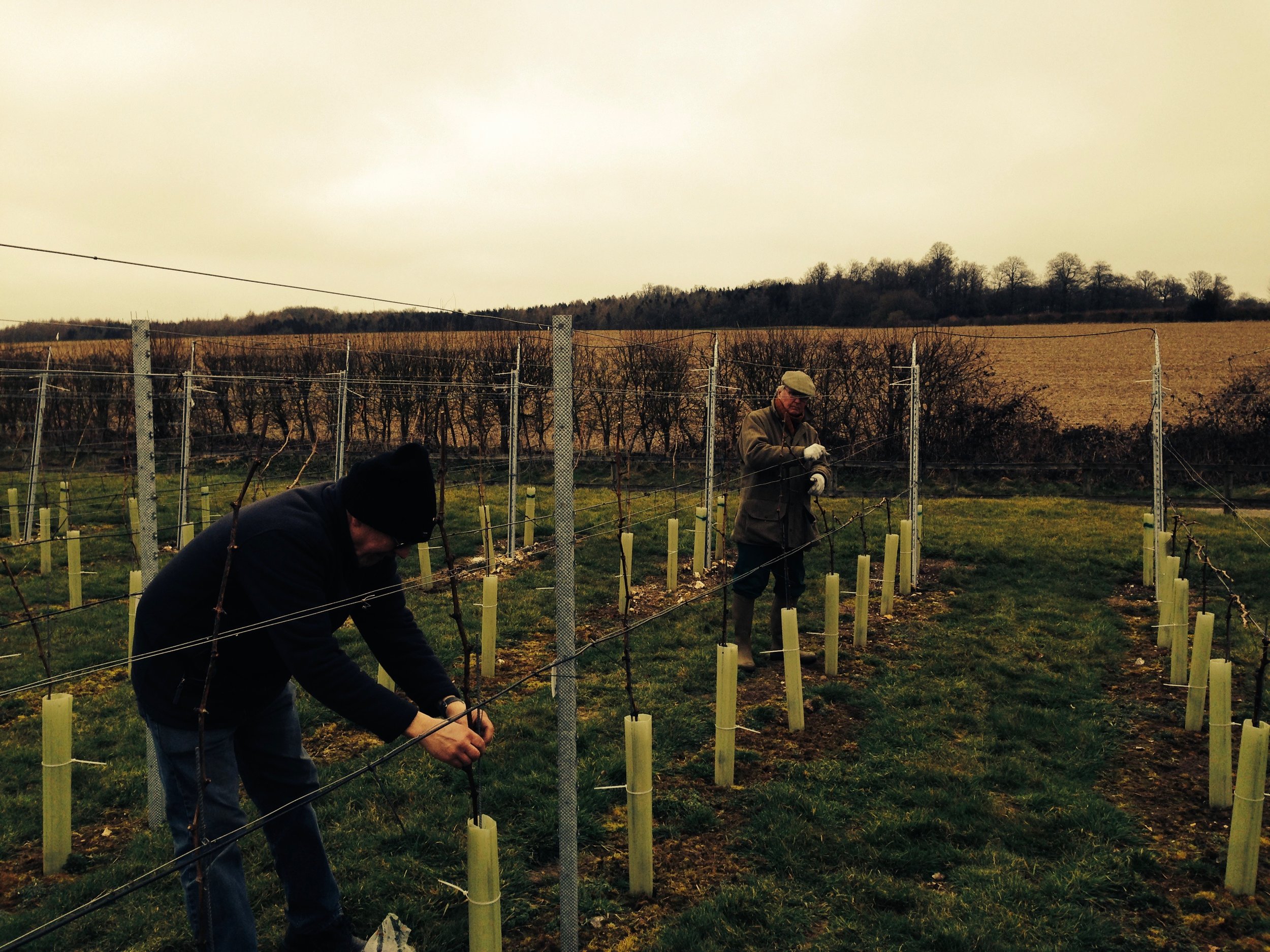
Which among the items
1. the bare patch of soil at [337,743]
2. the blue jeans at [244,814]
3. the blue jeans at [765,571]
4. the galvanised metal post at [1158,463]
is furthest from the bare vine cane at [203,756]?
the galvanised metal post at [1158,463]

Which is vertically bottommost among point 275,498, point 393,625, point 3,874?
point 3,874

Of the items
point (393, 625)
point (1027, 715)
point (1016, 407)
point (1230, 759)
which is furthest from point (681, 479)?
point (393, 625)

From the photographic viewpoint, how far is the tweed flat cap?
5781 mm

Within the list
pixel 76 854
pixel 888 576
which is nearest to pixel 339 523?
pixel 76 854

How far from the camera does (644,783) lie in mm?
3393

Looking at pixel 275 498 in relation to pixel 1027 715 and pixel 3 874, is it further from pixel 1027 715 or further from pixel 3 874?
pixel 1027 715

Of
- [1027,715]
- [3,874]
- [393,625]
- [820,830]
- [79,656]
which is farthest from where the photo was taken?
[79,656]

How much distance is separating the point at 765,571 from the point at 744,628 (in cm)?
52

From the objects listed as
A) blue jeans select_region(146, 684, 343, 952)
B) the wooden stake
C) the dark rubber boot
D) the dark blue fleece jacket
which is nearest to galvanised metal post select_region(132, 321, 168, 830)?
blue jeans select_region(146, 684, 343, 952)

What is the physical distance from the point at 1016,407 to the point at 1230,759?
1492 centimetres

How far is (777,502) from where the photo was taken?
5.91 metres

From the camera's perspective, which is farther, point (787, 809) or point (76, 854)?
point (787, 809)

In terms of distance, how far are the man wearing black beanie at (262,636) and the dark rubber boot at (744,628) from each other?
3721 millimetres

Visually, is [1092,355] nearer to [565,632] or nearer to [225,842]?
[565,632]
